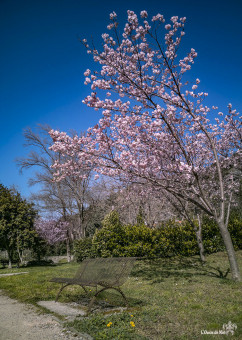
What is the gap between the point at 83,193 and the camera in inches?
754

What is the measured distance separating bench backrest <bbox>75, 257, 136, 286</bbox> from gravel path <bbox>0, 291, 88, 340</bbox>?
103 cm

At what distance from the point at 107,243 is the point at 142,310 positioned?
23.1 feet

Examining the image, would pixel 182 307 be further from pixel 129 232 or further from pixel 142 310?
pixel 129 232

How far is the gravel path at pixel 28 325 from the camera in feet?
10.7

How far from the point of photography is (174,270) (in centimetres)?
813

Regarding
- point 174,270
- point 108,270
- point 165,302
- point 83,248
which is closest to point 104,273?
point 108,270

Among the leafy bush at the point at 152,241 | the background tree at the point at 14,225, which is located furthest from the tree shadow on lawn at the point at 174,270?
the background tree at the point at 14,225

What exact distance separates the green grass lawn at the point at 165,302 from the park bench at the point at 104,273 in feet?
1.59

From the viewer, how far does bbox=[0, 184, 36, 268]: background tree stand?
52.6 feet

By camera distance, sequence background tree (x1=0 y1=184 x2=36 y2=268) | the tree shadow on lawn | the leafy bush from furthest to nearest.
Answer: background tree (x1=0 y1=184 x2=36 y2=268) < the leafy bush < the tree shadow on lawn

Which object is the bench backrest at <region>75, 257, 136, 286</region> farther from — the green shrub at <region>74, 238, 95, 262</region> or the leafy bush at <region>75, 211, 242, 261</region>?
the green shrub at <region>74, 238, 95, 262</region>

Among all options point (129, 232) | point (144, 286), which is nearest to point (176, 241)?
point (129, 232)

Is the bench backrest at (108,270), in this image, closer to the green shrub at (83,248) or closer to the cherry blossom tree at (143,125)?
the cherry blossom tree at (143,125)

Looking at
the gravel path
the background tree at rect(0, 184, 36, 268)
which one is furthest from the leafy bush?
the background tree at rect(0, 184, 36, 268)
